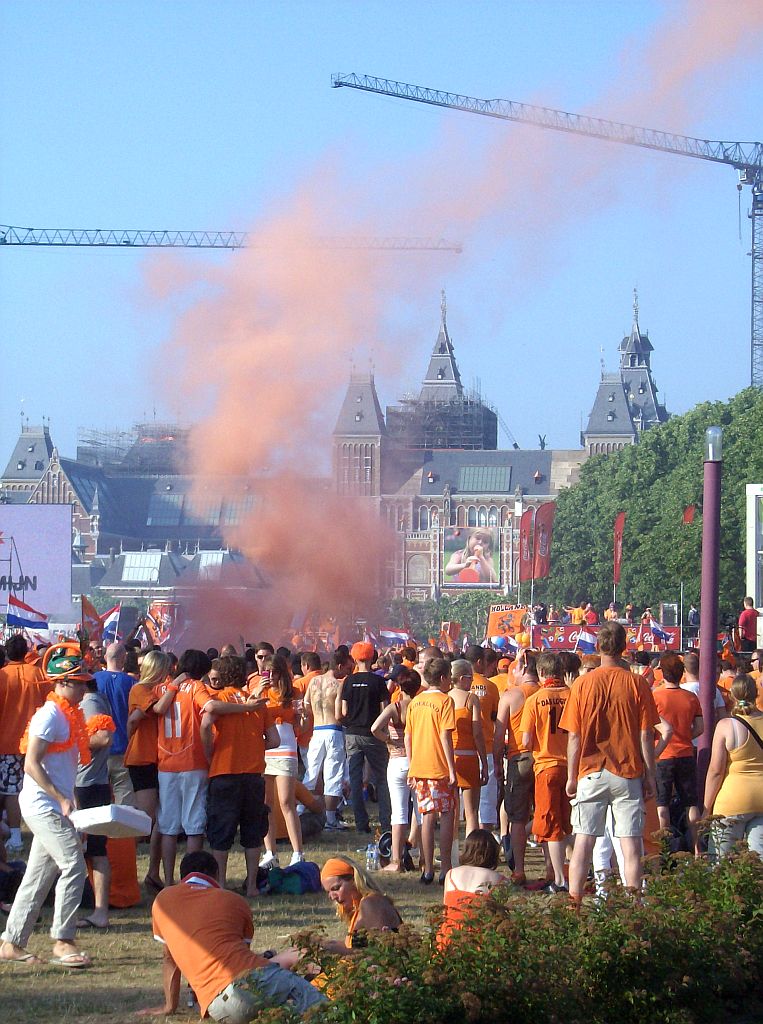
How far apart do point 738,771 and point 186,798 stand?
3.76m

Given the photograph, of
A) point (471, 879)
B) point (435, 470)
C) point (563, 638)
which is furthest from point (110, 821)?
point (435, 470)

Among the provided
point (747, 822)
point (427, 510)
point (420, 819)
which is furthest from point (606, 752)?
point (427, 510)

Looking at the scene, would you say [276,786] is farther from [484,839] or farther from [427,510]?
[427,510]

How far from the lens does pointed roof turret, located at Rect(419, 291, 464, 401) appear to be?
618ft

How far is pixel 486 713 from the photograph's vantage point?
1280 cm

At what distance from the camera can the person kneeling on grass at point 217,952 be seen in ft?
21.9

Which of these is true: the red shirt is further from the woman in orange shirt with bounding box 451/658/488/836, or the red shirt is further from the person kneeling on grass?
the person kneeling on grass

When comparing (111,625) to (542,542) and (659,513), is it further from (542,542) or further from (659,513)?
(659,513)

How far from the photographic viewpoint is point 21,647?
11.3 metres

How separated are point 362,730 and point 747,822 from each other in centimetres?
479

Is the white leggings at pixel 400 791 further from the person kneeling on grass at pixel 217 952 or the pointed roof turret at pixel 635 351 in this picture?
the pointed roof turret at pixel 635 351

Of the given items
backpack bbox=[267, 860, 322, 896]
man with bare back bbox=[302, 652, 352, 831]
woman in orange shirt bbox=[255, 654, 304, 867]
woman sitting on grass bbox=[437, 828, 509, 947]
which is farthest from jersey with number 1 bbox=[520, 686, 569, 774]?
man with bare back bbox=[302, 652, 352, 831]

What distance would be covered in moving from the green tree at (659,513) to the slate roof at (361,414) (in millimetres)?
56941

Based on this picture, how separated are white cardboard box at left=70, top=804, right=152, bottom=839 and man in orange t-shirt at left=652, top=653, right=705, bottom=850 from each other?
434cm
